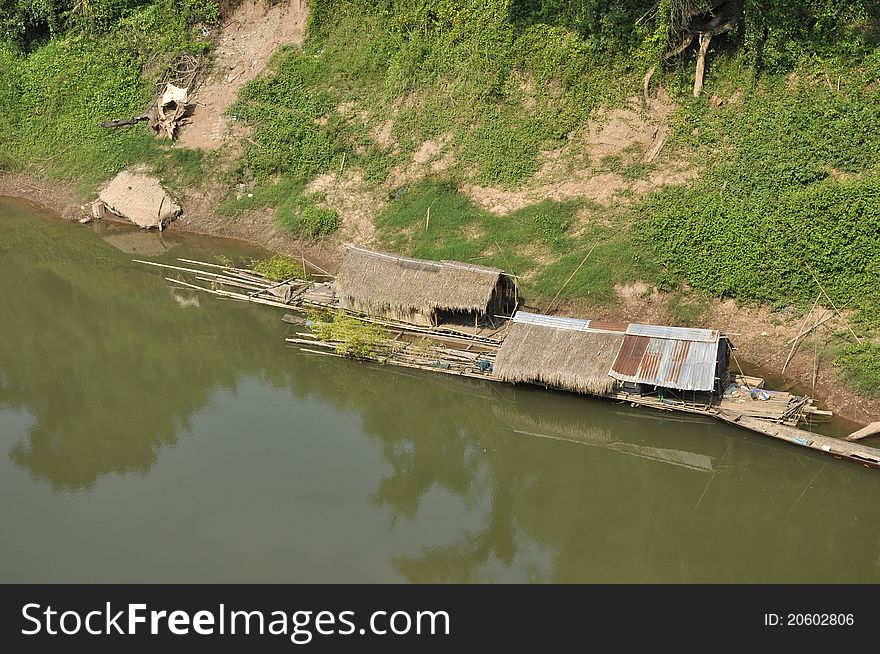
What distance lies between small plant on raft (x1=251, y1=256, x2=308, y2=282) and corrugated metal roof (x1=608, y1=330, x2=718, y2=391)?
8.52m

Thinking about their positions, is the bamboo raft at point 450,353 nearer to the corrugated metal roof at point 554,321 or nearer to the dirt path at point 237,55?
the corrugated metal roof at point 554,321

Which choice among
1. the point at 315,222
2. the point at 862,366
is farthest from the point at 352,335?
the point at 862,366

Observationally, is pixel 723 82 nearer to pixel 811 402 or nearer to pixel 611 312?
pixel 611 312

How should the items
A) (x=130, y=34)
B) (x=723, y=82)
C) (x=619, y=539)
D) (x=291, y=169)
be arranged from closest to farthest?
(x=619, y=539) < (x=723, y=82) < (x=291, y=169) < (x=130, y=34)

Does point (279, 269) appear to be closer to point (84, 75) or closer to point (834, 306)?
point (834, 306)

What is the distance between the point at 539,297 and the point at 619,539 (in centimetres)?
686

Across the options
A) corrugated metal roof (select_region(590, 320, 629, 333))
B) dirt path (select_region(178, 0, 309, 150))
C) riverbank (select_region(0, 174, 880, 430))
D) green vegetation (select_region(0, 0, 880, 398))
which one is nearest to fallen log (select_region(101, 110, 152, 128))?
green vegetation (select_region(0, 0, 880, 398))

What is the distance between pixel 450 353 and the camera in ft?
55.7

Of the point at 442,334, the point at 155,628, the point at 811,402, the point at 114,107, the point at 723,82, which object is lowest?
the point at 155,628

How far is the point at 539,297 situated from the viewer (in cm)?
1839

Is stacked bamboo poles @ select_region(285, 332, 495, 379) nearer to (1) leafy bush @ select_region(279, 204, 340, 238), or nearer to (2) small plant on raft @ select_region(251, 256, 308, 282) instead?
(2) small plant on raft @ select_region(251, 256, 308, 282)

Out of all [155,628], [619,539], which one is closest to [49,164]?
[155,628]

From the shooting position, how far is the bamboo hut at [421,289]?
17.0 metres

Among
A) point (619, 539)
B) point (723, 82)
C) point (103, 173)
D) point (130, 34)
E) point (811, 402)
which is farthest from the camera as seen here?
point (130, 34)
